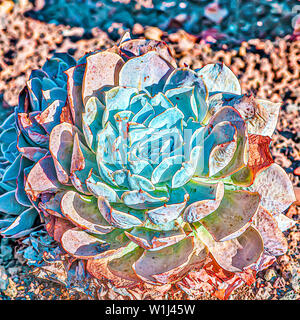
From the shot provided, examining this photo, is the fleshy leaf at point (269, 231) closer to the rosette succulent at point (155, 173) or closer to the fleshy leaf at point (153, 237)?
the rosette succulent at point (155, 173)

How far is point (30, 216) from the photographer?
2.44 ft

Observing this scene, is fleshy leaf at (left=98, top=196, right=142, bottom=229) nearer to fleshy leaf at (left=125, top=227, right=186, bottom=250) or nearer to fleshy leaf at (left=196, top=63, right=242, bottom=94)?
fleshy leaf at (left=125, top=227, right=186, bottom=250)

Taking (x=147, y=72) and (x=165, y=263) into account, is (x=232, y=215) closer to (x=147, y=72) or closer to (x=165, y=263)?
(x=165, y=263)

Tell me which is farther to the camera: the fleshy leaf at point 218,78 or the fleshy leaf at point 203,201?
the fleshy leaf at point 218,78

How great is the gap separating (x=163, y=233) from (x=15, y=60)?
0.94 meters

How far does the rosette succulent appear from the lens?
0.55 meters

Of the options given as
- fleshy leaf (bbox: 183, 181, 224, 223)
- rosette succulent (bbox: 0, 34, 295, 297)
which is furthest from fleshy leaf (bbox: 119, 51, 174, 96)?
fleshy leaf (bbox: 183, 181, 224, 223)

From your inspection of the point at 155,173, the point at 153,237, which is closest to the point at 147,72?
the point at 155,173

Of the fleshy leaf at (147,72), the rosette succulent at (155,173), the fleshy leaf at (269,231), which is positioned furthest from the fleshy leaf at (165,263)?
the fleshy leaf at (147,72)

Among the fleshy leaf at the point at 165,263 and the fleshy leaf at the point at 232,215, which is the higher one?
the fleshy leaf at the point at 232,215

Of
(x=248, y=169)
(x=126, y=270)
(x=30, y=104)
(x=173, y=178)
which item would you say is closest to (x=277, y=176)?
(x=248, y=169)

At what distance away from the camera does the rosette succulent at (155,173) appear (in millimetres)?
551

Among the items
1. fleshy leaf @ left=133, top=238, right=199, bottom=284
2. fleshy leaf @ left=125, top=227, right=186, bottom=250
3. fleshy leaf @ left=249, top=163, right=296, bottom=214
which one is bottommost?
fleshy leaf @ left=133, top=238, right=199, bottom=284

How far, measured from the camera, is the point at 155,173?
552mm
